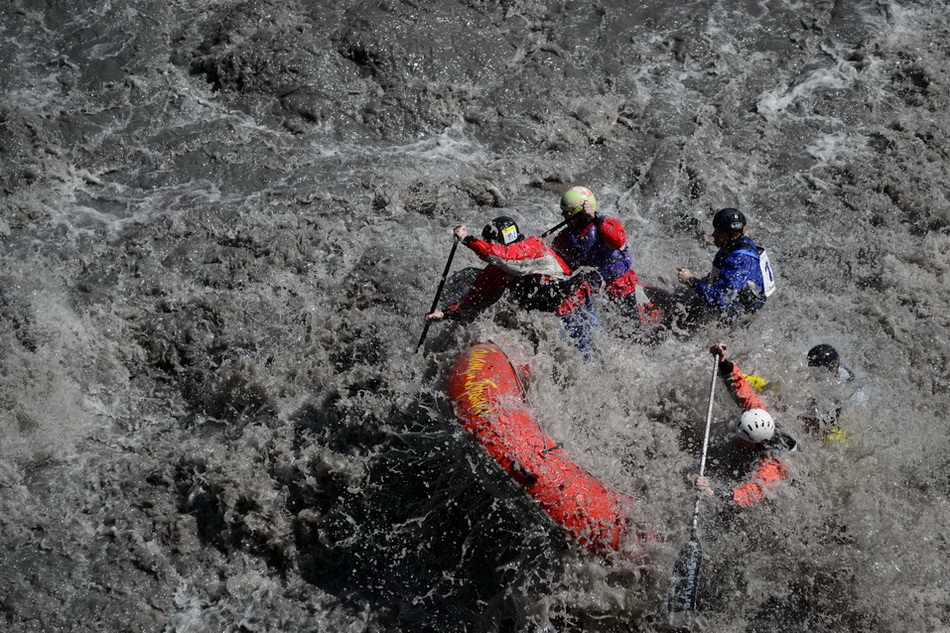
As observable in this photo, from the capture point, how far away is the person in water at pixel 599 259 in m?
6.55

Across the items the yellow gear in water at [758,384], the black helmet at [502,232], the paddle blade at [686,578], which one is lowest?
the paddle blade at [686,578]

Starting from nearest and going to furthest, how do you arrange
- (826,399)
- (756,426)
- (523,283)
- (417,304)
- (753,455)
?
(756,426)
(753,455)
(826,399)
(523,283)
(417,304)

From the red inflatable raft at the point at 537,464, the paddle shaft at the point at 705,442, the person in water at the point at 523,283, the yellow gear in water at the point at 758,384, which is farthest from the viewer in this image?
the person in water at the point at 523,283

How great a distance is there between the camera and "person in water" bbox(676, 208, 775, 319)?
641 centimetres

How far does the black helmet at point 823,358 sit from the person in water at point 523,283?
5.38 feet

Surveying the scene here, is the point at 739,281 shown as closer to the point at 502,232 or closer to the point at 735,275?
the point at 735,275

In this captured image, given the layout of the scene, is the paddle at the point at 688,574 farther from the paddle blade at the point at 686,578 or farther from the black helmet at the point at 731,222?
the black helmet at the point at 731,222

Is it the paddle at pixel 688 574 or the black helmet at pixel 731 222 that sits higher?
the black helmet at pixel 731 222

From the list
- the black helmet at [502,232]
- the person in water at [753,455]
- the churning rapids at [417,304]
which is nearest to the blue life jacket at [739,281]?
the churning rapids at [417,304]

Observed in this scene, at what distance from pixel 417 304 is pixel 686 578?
320 cm

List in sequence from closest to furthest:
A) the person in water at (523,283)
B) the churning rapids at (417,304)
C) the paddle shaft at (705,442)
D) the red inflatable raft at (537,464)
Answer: the red inflatable raft at (537,464) → the paddle shaft at (705,442) → the churning rapids at (417,304) → the person in water at (523,283)

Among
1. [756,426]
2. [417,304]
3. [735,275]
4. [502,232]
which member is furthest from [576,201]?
[756,426]

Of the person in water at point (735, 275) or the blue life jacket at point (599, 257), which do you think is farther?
the blue life jacket at point (599, 257)

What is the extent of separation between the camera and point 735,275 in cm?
639
